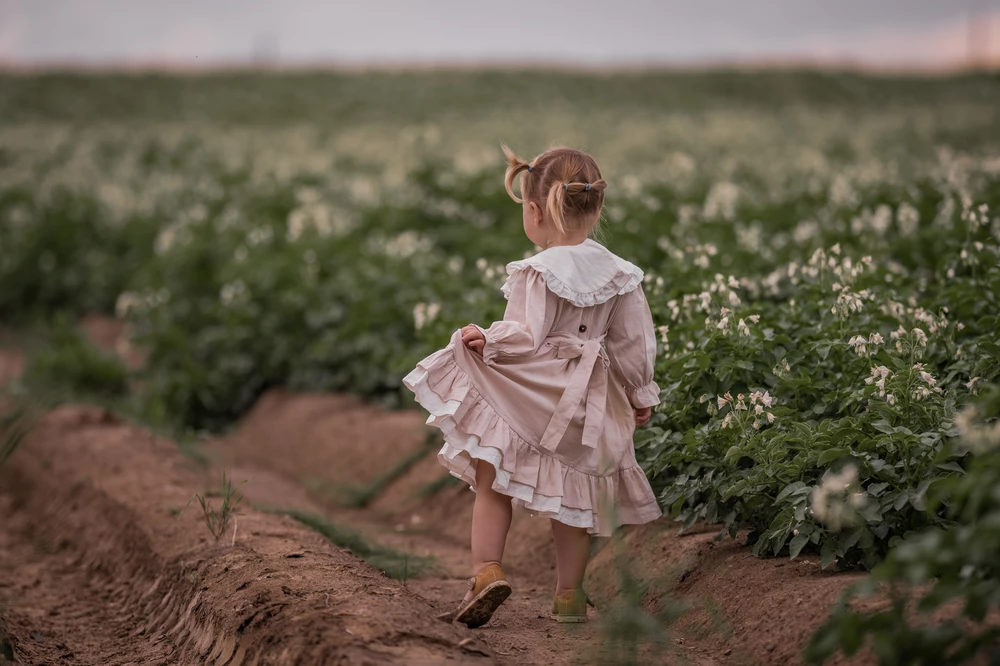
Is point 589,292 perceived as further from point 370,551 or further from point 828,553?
point 370,551

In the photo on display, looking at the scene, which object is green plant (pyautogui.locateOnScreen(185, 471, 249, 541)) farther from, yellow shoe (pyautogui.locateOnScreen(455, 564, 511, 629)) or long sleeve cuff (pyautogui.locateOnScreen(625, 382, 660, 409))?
long sleeve cuff (pyautogui.locateOnScreen(625, 382, 660, 409))

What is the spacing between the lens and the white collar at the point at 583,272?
3.88 m

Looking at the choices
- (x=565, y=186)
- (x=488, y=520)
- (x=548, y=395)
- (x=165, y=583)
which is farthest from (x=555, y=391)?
(x=165, y=583)

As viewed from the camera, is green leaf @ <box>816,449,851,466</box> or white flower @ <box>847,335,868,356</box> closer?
green leaf @ <box>816,449,851,466</box>

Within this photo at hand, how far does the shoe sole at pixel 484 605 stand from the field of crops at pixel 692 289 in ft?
2.50

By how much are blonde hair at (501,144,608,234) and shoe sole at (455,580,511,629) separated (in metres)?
1.29

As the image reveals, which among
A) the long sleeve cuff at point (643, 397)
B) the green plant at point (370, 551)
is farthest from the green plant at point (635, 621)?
the green plant at point (370, 551)

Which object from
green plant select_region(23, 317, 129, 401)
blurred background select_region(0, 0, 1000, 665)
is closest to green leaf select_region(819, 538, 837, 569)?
blurred background select_region(0, 0, 1000, 665)

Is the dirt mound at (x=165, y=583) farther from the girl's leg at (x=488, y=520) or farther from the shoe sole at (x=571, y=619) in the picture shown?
the shoe sole at (x=571, y=619)

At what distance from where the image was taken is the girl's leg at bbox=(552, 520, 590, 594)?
4.00m

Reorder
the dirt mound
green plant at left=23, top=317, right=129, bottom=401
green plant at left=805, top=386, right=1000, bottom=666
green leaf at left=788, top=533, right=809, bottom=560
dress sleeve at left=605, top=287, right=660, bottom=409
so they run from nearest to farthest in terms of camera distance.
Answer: green plant at left=805, top=386, right=1000, bottom=666, the dirt mound, green leaf at left=788, top=533, right=809, bottom=560, dress sleeve at left=605, top=287, right=660, bottom=409, green plant at left=23, top=317, right=129, bottom=401

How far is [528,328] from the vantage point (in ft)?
12.8

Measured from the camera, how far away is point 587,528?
3.95 m

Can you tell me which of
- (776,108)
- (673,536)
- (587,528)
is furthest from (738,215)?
(776,108)
